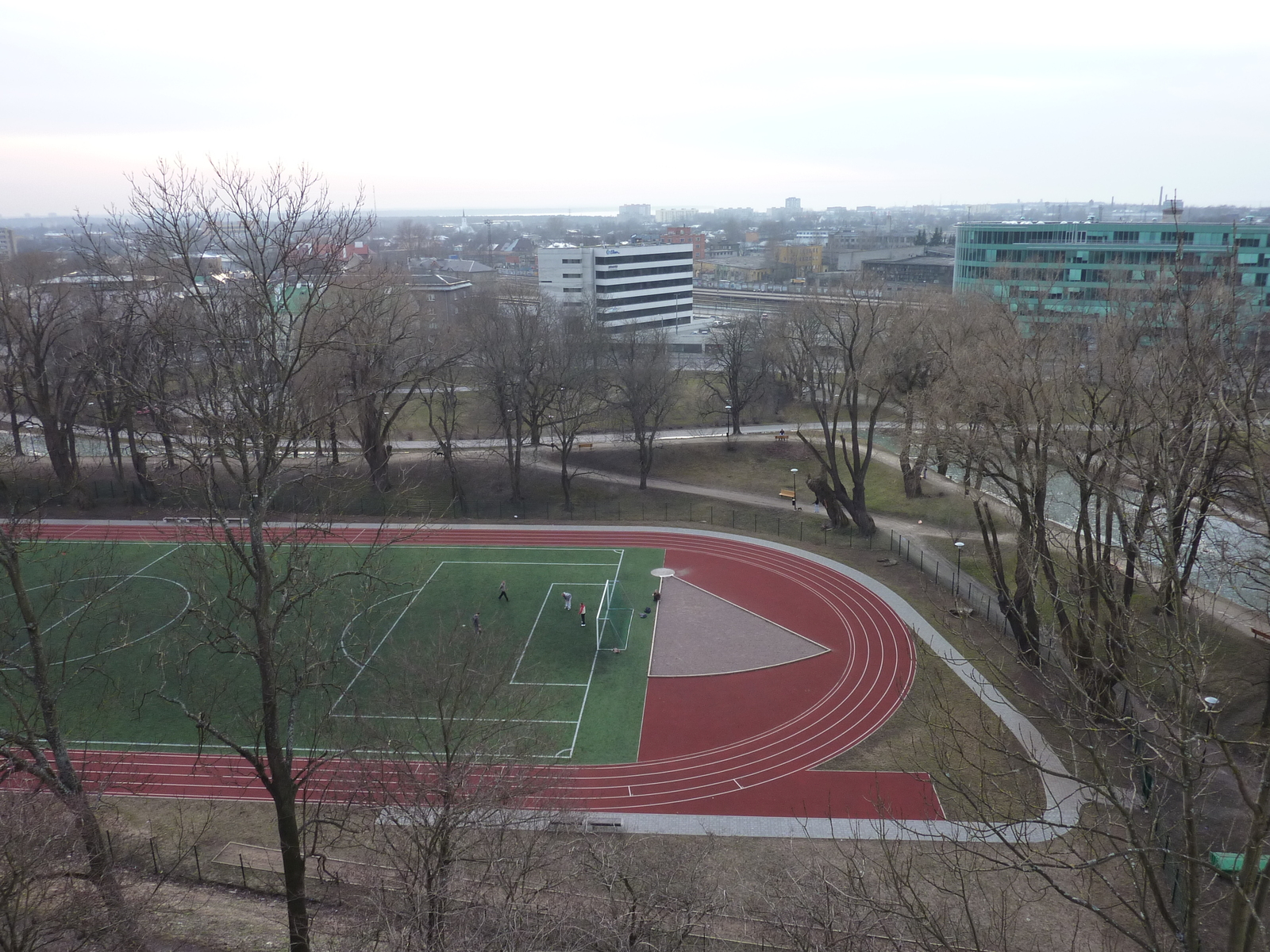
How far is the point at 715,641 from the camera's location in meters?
29.0

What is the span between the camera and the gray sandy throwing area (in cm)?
2750

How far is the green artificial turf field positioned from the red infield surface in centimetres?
89

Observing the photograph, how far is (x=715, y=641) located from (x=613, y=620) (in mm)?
3642

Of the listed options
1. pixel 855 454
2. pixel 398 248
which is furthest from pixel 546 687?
pixel 398 248

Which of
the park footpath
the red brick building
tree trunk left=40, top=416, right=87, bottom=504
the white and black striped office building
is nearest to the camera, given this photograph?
the park footpath

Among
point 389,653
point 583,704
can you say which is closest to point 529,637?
point 583,704

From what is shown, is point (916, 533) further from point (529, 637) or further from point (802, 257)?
point (802, 257)

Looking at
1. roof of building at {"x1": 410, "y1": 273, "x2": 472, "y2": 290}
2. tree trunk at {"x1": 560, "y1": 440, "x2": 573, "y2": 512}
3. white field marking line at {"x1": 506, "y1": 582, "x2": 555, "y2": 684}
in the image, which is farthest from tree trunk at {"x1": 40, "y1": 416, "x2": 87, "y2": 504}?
roof of building at {"x1": 410, "y1": 273, "x2": 472, "y2": 290}

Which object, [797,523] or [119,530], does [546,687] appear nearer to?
[797,523]

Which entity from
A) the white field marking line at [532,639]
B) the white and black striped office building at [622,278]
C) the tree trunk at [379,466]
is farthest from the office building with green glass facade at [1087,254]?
the tree trunk at [379,466]

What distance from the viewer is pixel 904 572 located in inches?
1339

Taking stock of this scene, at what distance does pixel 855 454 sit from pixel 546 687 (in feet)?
62.8

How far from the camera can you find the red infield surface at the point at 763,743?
20938 mm

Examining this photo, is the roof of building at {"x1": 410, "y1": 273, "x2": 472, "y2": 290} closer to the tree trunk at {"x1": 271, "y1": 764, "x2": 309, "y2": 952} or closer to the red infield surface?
the red infield surface
